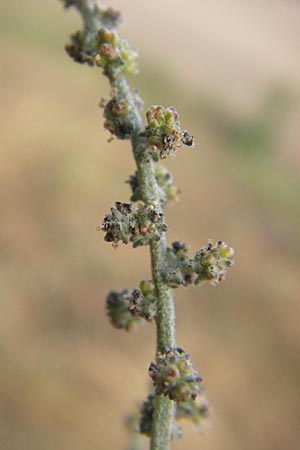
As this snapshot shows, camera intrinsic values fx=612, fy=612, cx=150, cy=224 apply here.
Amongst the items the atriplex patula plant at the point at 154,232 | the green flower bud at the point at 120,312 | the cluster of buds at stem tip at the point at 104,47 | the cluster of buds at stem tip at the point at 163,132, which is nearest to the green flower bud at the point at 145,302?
the atriplex patula plant at the point at 154,232

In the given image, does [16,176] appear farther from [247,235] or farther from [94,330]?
Answer: [247,235]

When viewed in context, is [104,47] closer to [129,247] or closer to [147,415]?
[147,415]

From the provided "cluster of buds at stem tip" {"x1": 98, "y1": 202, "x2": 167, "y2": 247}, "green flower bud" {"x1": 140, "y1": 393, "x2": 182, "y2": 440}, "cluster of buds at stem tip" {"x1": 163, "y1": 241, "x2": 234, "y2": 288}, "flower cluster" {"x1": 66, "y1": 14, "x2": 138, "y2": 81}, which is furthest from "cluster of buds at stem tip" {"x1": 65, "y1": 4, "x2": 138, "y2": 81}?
"green flower bud" {"x1": 140, "y1": 393, "x2": 182, "y2": 440}

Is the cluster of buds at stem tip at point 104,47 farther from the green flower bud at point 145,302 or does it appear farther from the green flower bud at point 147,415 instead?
the green flower bud at point 147,415

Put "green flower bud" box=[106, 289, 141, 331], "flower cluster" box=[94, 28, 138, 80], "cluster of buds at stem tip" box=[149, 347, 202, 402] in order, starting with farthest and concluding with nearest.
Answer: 1. "green flower bud" box=[106, 289, 141, 331]
2. "flower cluster" box=[94, 28, 138, 80]
3. "cluster of buds at stem tip" box=[149, 347, 202, 402]

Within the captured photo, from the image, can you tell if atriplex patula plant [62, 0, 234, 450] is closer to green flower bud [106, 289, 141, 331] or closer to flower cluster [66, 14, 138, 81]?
flower cluster [66, 14, 138, 81]

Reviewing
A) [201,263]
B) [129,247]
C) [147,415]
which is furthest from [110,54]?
[129,247]
